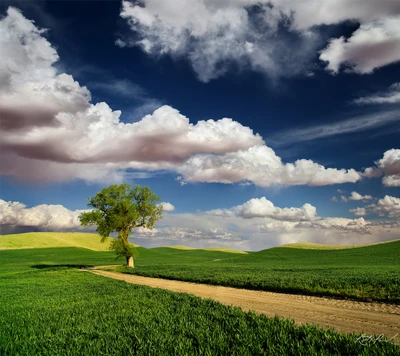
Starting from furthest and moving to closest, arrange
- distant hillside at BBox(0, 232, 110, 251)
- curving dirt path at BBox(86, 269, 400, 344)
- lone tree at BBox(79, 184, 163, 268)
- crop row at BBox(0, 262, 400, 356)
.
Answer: distant hillside at BBox(0, 232, 110, 251) → lone tree at BBox(79, 184, 163, 268) → curving dirt path at BBox(86, 269, 400, 344) → crop row at BBox(0, 262, 400, 356)

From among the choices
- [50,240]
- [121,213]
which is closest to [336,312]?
[121,213]

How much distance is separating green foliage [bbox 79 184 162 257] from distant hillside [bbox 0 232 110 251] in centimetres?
10498

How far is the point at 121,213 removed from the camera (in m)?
55.0

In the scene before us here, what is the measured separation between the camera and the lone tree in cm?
5503

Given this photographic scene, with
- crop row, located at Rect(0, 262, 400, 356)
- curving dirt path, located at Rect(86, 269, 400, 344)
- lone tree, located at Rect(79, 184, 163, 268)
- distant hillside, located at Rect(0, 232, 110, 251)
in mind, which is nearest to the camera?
crop row, located at Rect(0, 262, 400, 356)

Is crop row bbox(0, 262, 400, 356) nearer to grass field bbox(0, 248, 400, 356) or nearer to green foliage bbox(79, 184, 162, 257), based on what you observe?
grass field bbox(0, 248, 400, 356)

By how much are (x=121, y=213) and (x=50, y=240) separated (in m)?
127

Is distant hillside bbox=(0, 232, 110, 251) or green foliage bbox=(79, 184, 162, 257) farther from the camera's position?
distant hillside bbox=(0, 232, 110, 251)

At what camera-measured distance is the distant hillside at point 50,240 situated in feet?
475

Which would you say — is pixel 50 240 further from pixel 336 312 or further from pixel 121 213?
pixel 336 312

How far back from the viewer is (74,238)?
586ft

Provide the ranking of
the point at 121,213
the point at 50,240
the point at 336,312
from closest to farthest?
the point at 336,312 < the point at 121,213 < the point at 50,240

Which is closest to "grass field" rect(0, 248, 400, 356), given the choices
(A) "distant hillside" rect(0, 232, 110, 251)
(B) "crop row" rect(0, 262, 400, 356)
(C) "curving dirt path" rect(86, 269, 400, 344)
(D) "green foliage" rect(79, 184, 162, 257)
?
(B) "crop row" rect(0, 262, 400, 356)

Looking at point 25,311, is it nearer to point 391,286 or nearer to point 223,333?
point 223,333
